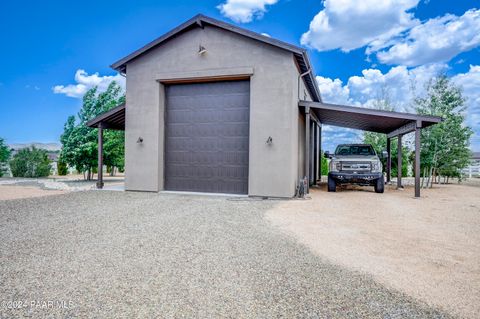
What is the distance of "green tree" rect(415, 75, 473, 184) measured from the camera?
1371 cm

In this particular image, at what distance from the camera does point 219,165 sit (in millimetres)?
9914

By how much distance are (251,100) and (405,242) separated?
6.33 metres

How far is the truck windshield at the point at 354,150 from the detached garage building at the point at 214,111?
1734 millimetres

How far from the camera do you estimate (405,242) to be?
445 centimetres

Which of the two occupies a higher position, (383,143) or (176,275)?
(383,143)

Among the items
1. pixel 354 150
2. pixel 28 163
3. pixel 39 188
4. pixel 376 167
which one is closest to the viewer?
pixel 376 167

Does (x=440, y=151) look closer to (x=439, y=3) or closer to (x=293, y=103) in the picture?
(x=439, y=3)

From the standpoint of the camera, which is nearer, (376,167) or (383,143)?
(376,167)

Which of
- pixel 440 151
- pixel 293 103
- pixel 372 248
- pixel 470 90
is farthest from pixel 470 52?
pixel 372 248

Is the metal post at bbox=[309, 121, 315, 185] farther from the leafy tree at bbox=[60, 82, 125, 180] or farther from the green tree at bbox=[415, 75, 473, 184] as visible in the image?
the leafy tree at bbox=[60, 82, 125, 180]

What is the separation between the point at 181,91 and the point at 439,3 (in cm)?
1415

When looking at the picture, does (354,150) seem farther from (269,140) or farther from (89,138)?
(89,138)

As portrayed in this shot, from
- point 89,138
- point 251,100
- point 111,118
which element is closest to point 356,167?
point 251,100

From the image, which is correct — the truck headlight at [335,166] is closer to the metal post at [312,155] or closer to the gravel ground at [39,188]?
the metal post at [312,155]
